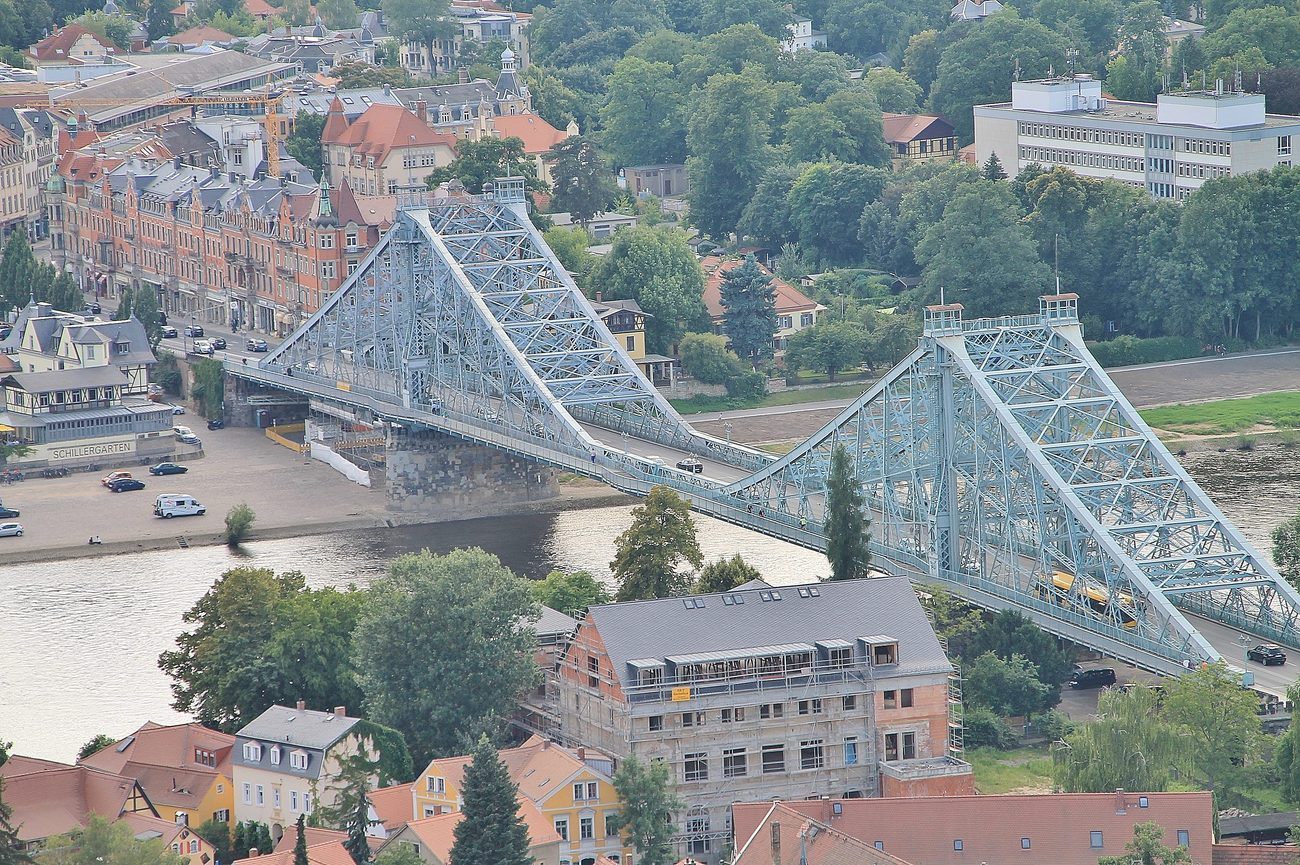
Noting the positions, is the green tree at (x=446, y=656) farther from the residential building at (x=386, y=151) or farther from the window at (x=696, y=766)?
the residential building at (x=386, y=151)

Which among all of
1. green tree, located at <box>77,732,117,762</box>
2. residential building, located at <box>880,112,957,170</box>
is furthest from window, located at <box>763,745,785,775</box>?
residential building, located at <box>880,112,957,170</box>

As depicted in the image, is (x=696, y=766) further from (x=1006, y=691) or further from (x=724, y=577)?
(x=724, y=577)

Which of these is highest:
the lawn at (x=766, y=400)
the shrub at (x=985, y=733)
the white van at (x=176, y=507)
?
the lawn at (x=766, y=400)

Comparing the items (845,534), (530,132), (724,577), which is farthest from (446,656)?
(530,132)

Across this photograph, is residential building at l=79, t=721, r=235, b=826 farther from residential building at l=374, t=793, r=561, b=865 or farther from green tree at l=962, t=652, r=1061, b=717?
green tree at l=962, t=652, r=1061, b=717

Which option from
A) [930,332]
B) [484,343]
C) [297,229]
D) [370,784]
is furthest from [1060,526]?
[297,229]

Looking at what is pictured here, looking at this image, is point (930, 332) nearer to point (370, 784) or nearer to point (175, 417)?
point (370, 784)

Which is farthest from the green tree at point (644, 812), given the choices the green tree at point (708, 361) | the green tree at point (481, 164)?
the green tree at point (481, 164)
